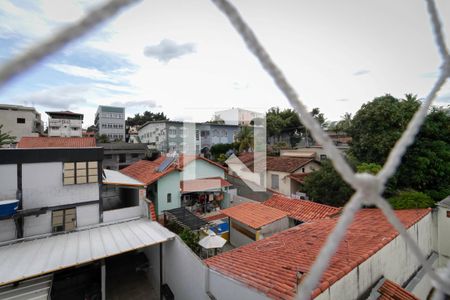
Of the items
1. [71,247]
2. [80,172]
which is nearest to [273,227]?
[71,247]

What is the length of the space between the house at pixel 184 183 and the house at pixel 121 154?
10.4 meters

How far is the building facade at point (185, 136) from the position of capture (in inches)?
1175

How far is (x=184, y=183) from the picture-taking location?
14242 mm

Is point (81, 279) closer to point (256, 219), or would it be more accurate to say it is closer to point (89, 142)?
point (256, 219)

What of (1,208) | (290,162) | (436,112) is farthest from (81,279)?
(436,112)

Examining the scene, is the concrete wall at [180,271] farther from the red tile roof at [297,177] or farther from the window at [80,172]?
the red tile roof at [297,177]

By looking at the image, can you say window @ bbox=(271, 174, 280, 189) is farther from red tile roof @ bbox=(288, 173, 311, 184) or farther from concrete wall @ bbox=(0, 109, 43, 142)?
concrete wall @ bbox=(0, 109, 43, 142)

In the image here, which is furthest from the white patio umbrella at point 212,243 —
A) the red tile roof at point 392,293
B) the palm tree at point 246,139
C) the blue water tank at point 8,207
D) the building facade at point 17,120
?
the building facade at point 17,120

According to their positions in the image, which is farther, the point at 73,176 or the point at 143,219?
the point at 143,219

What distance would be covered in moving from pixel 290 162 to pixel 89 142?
14769mm

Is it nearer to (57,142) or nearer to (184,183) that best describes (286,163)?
(184,183)

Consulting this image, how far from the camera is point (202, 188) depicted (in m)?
14.7

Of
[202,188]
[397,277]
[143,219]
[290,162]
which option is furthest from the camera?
[290,162]

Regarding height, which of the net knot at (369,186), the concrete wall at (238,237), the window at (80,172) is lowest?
the concrete wall at (238,237)
